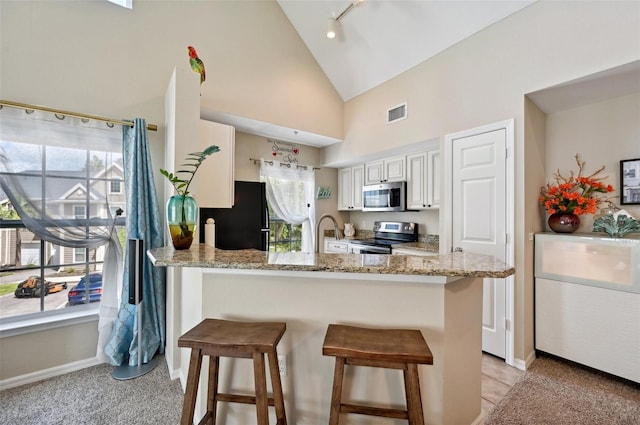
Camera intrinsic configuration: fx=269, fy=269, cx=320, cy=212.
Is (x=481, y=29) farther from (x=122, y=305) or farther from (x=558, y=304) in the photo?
(x=122, y=305)

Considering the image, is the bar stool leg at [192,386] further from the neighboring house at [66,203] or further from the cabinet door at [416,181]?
the cabinet door at [416,181]

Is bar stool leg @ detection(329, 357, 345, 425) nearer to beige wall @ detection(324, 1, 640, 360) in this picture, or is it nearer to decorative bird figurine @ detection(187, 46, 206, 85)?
beige wall @ detection(324, 1, 640, 360)

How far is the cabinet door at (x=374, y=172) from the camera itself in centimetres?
406

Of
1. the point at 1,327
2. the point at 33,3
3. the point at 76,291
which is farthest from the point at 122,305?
the point at 33,3

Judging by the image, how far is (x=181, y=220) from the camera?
1.70m

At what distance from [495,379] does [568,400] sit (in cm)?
43

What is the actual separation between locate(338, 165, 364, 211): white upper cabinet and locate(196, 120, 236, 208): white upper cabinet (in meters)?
2.32

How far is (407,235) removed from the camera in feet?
12.9

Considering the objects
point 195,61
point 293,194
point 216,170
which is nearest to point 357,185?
point 293,194

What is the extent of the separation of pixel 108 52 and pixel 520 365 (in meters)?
4.59

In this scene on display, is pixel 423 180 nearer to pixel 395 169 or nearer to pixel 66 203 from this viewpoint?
pixel 395 169

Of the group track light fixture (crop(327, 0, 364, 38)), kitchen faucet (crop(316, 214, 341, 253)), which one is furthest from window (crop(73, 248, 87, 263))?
track light fixture (crop(327, 0, 364, 38))

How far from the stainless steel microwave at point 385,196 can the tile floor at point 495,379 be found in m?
1.96

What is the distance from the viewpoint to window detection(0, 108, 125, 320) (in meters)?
2.07
